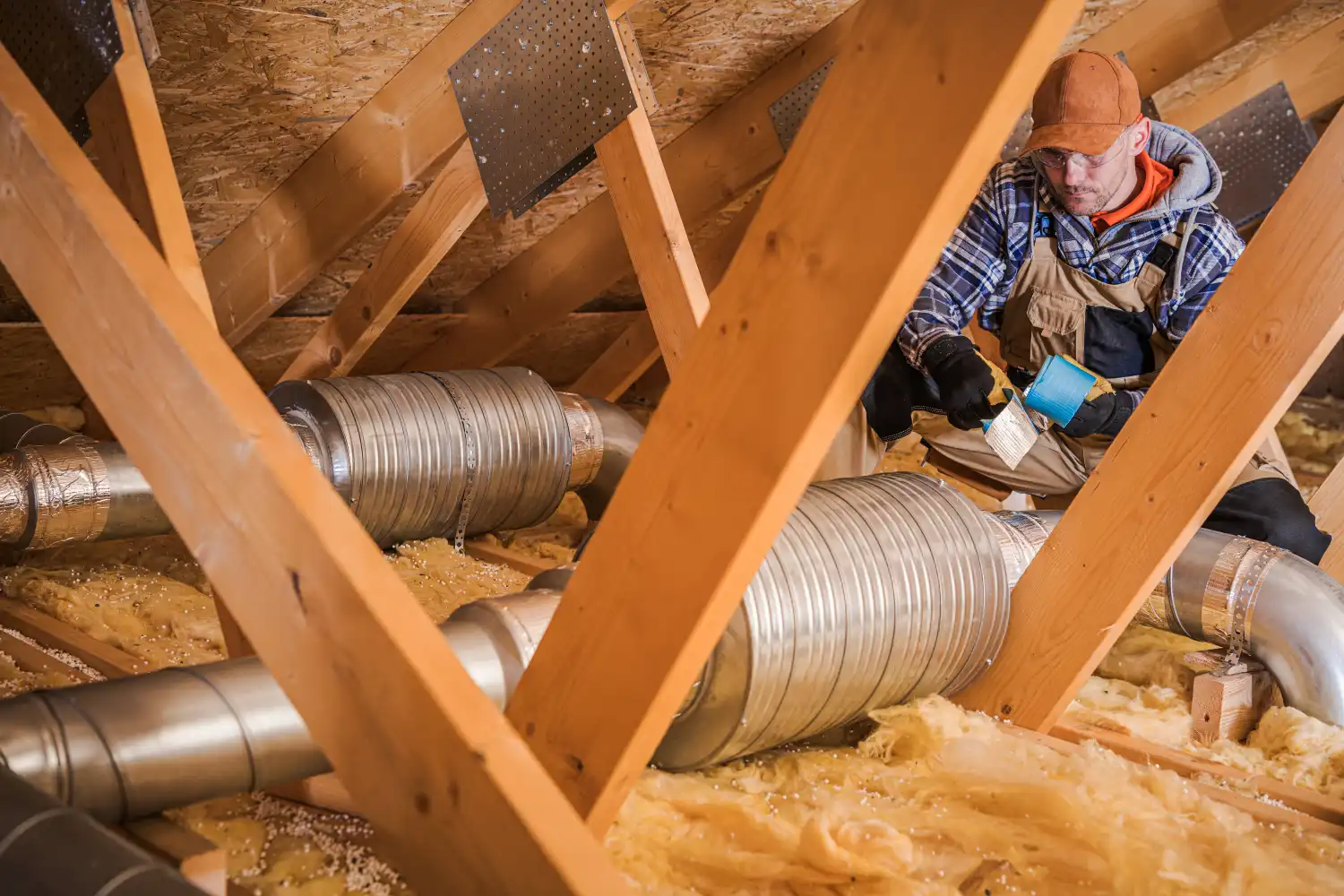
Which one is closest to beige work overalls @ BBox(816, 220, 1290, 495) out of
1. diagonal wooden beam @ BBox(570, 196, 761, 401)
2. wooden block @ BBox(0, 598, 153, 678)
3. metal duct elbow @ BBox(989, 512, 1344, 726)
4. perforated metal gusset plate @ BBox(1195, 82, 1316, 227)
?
metal duct elbow @ BBox(989, 512, 1344, 726)

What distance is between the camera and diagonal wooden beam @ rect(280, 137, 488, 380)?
244 centimetres

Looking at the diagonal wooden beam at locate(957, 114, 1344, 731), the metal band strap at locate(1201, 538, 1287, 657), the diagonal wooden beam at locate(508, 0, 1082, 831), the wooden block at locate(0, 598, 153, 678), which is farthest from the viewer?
the metal band strap at locate(1201, 538, 1287, 657)

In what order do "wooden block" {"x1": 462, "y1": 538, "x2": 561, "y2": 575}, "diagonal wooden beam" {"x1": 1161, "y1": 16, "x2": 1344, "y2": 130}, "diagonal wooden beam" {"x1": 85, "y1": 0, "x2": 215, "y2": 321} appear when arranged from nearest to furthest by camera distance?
"diagonal wooden beam" {"x1": 85, "y1": 0, "x2": 215, "y2": 321}
"wooden block" {"x1": 462, "y1": 538, "x2": 561, "y2": 575}
"diagonal wooden beam" {"x1": 1161, "y1": 16, "x2": 1344, "y2": 130}

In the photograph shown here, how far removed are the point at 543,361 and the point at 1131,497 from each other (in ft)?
9.05

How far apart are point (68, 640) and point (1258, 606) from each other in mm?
2105

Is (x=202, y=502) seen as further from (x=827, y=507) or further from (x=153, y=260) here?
(x=827, y=507)

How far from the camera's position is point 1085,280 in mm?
2562

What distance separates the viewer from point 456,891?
104 centimetres

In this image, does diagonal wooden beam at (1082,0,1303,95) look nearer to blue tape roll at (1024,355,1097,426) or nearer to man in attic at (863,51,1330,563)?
man in attic at (863,51,1330,563)

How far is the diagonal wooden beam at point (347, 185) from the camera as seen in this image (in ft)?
Answer: 7.75

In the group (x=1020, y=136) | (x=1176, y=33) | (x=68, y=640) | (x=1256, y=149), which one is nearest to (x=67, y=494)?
(x=68, y=640)

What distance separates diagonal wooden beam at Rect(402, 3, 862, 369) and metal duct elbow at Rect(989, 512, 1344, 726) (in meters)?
1.33

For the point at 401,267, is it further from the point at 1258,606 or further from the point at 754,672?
the point at 1258,606

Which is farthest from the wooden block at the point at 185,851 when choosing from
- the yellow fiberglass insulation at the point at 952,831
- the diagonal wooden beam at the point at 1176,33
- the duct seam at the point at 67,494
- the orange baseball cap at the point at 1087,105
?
the diagonal wooden beam at the point at 1176,33
